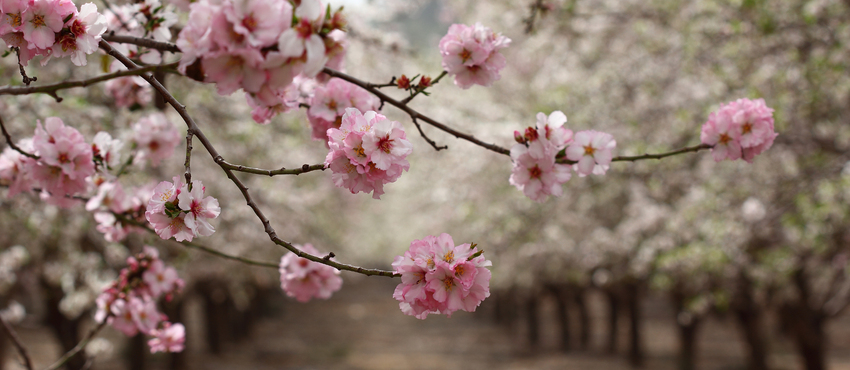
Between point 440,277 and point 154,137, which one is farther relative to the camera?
point 154,137

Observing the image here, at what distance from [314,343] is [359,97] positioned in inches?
796

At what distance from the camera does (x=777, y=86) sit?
658 centimetres

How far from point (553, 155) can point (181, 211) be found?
3.65 feet

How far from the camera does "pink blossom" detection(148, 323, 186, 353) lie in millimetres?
2697

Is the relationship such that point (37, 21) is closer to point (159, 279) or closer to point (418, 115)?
point (418, 115)

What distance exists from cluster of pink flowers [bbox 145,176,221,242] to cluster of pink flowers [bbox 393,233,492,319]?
0.50m

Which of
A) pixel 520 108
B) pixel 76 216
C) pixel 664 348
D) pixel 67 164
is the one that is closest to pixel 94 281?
pixel 76 216

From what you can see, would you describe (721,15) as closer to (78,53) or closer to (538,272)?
(78,53)

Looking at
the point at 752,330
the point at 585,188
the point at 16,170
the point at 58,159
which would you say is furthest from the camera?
the point at 752,330

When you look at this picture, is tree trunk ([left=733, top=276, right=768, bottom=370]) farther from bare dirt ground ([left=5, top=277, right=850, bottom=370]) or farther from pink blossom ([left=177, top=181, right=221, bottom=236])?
pink blossom ([left=177, top=181, right=221, bottom=236])

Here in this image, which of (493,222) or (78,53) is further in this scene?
(493,222)

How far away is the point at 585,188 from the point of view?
962 cm

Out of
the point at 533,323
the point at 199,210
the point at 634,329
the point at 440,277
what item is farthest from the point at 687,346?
the point at 199,210

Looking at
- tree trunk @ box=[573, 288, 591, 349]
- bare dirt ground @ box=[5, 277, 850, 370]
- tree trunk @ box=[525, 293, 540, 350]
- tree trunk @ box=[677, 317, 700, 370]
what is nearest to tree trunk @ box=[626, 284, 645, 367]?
bare dirt ground @ box=[5, 277, 850, 370]
